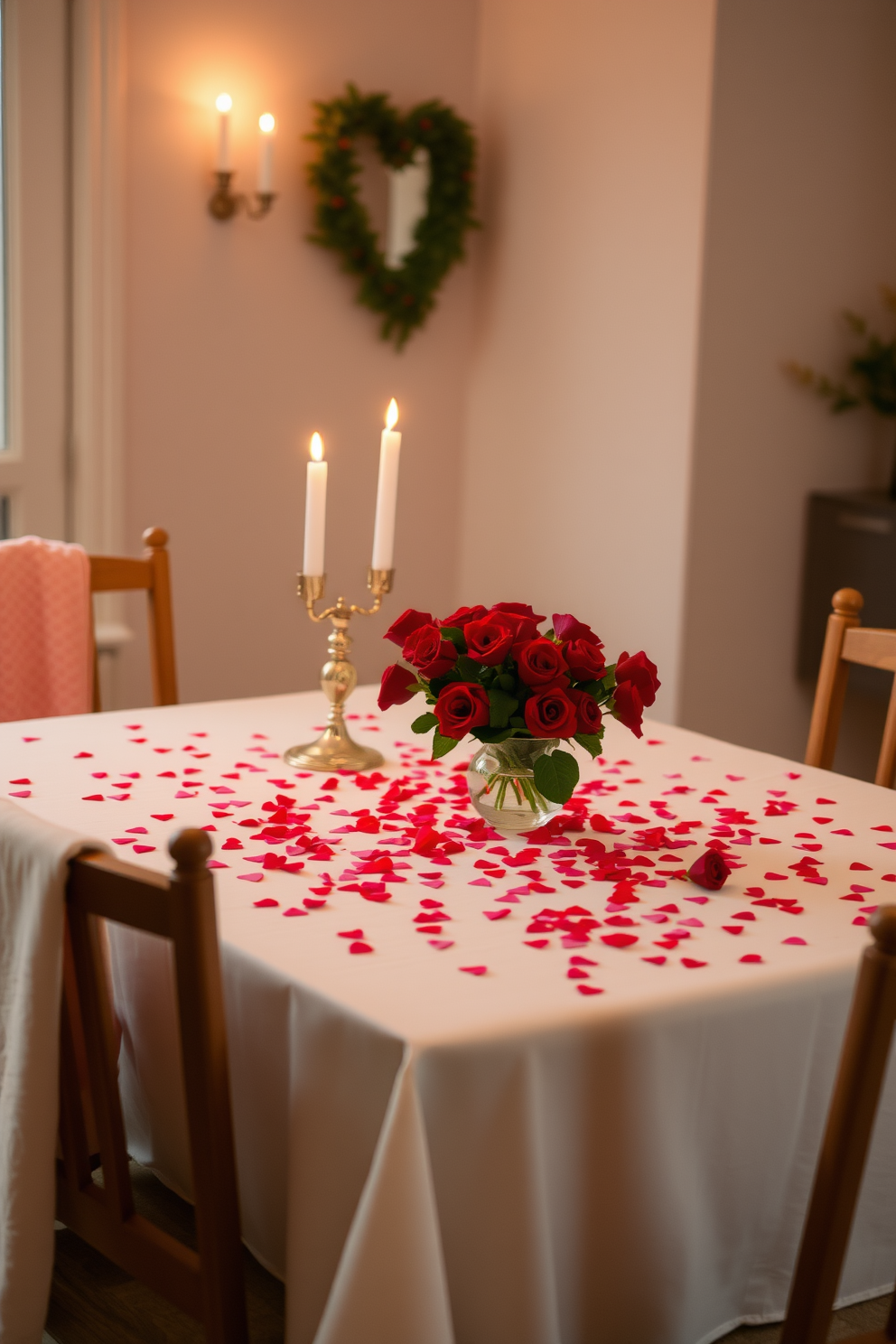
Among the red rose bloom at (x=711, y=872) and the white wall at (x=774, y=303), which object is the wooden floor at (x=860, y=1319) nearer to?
the red rose bloom at (x=711, y=872)

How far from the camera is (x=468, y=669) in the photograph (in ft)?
4.71

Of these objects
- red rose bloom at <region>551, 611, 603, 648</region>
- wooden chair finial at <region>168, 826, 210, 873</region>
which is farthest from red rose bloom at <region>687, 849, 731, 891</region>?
wooden chair finial at <region>168, 826, 210, 873</region>

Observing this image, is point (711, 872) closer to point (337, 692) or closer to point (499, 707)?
point (499, 707)

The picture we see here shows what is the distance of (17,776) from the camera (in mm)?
1676

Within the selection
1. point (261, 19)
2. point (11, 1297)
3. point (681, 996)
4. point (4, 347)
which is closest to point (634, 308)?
point (261, 19)

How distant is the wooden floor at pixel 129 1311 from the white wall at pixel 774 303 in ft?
6.86

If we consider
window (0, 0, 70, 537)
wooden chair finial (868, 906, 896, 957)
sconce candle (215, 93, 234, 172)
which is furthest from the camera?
sconce candle (215, 93, 234, 172)

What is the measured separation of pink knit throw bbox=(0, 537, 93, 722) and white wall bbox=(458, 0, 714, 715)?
1.66 meters

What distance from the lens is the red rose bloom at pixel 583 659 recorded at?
1412 mm

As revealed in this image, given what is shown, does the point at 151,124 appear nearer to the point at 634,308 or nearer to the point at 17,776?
the point at 634,308

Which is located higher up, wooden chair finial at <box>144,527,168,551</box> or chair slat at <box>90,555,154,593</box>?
wooden chair finial at <box>144,527,168,551</box>

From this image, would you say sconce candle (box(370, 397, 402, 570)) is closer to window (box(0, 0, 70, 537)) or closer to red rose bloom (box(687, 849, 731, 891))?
red rose bloom (box(687, 849, 731, 891))

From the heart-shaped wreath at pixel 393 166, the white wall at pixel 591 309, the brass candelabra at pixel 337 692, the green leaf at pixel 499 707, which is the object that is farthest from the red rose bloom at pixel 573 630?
the heart-shaped wreath at pixel 393 166

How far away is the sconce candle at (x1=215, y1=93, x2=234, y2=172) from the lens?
328cm
